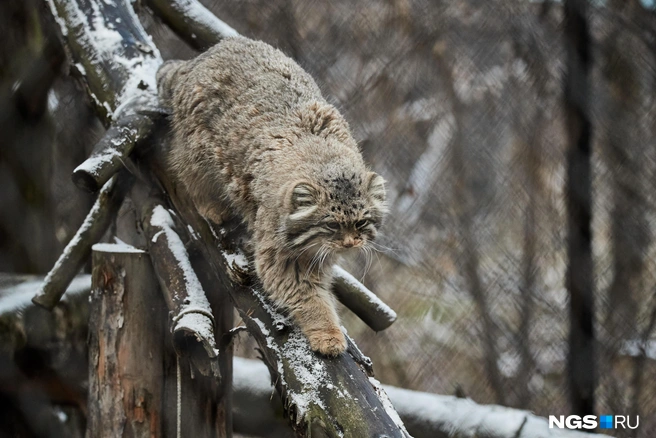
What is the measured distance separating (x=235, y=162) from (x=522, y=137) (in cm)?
177

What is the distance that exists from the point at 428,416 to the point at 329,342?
1.10 m

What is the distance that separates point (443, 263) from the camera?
13.6ft

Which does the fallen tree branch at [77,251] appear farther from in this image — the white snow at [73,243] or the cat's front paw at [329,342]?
the cat's front paw at [329,342]

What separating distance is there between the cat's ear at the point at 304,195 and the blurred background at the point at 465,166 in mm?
1480

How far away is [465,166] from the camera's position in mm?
3971

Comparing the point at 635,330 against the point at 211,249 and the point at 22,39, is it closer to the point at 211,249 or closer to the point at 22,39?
the point at 211,249

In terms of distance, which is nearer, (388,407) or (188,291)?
(388,407)

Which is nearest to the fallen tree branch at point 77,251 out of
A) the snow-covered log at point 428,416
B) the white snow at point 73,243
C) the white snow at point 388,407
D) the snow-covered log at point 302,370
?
the white snow at point 73,243

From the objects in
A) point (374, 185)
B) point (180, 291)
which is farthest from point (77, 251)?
point (374, 185)

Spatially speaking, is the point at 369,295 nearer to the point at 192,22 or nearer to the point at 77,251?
the point at 77,251

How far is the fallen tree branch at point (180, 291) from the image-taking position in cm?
203

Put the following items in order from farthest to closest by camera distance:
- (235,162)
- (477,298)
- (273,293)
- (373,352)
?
1. (373,352)
2. (477,298)
3. (235,162)
4. (273,293)

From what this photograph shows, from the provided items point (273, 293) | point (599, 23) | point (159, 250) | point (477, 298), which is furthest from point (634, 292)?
point (159, 250)

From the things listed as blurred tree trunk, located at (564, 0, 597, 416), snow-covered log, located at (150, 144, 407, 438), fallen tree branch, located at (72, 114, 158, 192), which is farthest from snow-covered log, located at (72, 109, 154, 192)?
blurred tree trunk, located at (564, 0, 597, 416)
